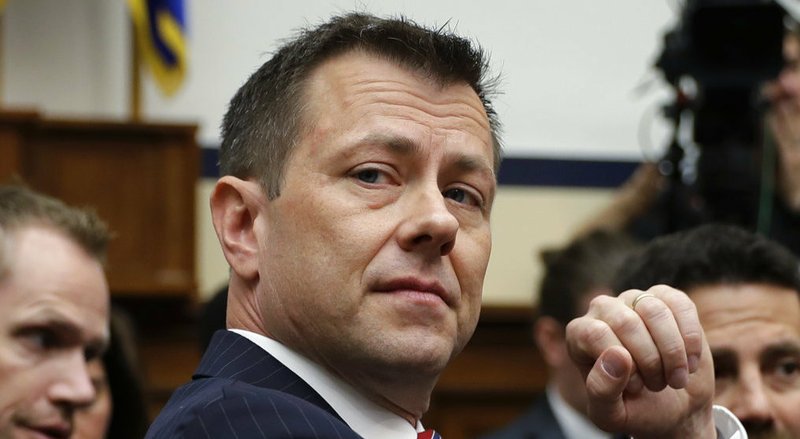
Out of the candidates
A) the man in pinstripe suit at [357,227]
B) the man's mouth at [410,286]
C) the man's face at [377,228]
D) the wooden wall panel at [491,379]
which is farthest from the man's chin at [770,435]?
the wooden wall panel at [491,379]

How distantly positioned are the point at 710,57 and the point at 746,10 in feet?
0.59

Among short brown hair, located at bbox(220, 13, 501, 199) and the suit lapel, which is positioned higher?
short brown hair, located at bbox(220, 13, 501, 199)

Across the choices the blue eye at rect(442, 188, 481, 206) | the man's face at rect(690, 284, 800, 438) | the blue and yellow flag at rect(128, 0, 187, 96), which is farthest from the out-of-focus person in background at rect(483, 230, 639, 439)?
the blue and yellow flag at rect(128, 0, 187, 96)

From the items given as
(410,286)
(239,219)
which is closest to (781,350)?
(410,286)

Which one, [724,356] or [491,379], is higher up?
[724,356]

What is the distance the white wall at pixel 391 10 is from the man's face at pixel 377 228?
12.4 ft

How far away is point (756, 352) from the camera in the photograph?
261cm

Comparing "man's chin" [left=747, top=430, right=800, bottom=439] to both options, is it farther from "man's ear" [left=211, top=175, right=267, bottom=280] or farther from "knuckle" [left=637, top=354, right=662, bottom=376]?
"man's ear" [left=211, top=175, right=267, bottom=280]

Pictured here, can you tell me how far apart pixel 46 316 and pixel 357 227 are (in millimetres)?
1117

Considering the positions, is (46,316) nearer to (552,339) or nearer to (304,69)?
(304,69)

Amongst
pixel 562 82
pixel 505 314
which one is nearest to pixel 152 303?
pixel 505 314

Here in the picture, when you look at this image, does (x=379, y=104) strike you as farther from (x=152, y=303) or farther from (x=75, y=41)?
(x=75, y=41)

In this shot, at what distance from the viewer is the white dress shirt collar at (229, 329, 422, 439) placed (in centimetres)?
190

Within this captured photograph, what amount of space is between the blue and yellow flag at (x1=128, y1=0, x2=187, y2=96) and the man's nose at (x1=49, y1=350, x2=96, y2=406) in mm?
3189
